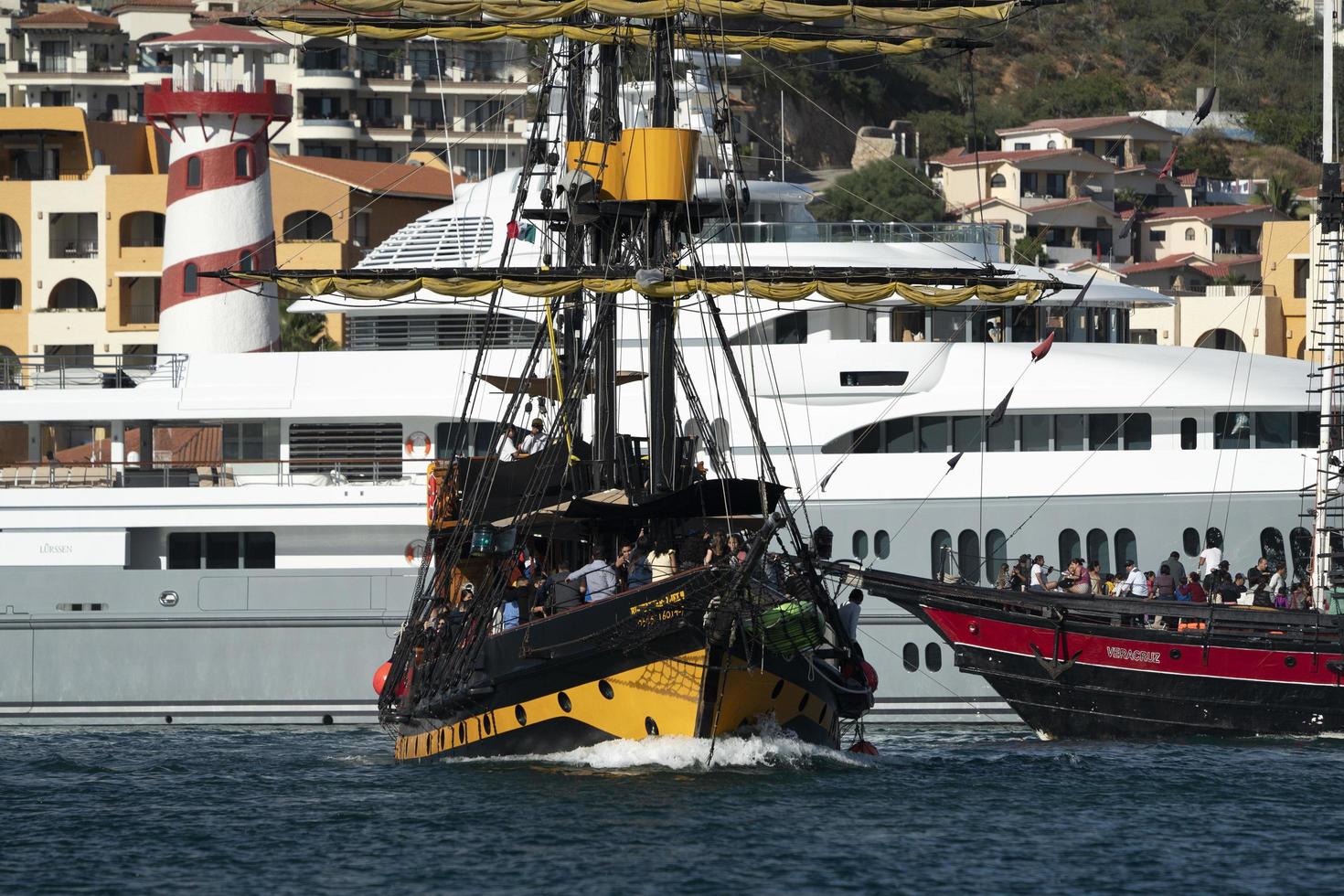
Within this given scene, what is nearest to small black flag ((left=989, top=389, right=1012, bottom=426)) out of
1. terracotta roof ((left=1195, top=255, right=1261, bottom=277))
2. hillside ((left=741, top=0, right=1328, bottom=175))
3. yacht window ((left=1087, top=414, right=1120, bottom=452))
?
yacht window ((left=1087, top=414, right=1120, bottom=452))

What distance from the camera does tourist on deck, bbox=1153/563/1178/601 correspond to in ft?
88.4

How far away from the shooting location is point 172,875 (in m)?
18.0

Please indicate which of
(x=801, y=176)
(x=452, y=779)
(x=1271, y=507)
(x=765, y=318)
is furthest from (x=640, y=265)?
(x=801, y=176)

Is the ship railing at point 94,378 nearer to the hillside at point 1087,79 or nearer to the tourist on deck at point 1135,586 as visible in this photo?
the tourist on deck at point 1135,586

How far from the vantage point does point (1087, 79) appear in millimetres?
101000

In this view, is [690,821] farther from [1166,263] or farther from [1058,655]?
[1166,263]

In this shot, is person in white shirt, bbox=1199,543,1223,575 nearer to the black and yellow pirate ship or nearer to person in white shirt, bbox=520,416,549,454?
the black and yellow pirate ship

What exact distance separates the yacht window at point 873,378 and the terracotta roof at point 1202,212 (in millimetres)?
47808

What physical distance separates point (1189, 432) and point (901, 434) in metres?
3.93

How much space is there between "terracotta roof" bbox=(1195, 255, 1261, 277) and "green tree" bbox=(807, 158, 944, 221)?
8.78 m

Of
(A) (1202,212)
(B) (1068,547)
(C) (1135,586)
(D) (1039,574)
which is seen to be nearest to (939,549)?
(D) (1039,574)

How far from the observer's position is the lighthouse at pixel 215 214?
112ft

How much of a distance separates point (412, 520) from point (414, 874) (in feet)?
38.2

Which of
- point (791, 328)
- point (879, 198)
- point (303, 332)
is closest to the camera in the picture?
point (791, 328)
